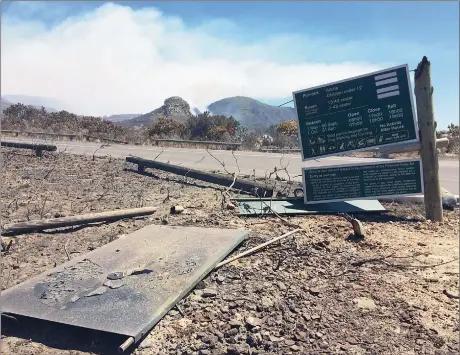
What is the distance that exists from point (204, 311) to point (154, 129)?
21175mm

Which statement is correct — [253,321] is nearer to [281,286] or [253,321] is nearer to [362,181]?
[281,286]

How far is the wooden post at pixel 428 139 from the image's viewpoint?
6133mm

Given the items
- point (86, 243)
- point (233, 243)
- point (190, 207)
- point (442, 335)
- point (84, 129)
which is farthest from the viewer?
point (84, 129)

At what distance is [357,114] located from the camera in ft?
21.0

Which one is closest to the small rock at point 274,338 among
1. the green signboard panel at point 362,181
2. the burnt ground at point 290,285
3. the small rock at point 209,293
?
the burnt ground at point 290,285

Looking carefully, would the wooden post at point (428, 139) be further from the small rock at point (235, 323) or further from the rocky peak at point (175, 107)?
the rocky peak at point (175, 107)

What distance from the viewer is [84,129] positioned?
26.0m

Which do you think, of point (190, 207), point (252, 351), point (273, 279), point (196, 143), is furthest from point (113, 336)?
point (196, 143)

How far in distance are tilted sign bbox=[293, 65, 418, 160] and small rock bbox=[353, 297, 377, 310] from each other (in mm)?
3104

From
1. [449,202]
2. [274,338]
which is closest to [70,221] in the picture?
[274,338]

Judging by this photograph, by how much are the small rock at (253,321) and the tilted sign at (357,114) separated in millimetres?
3695

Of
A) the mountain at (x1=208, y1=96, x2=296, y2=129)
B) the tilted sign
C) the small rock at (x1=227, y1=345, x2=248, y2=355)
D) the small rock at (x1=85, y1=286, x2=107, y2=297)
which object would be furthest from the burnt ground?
the mountain at (x1=208, y1=96, x2=296, y2=129)

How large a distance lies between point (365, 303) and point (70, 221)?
3490mm

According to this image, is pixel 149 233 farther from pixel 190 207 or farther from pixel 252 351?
pixel 252 351
